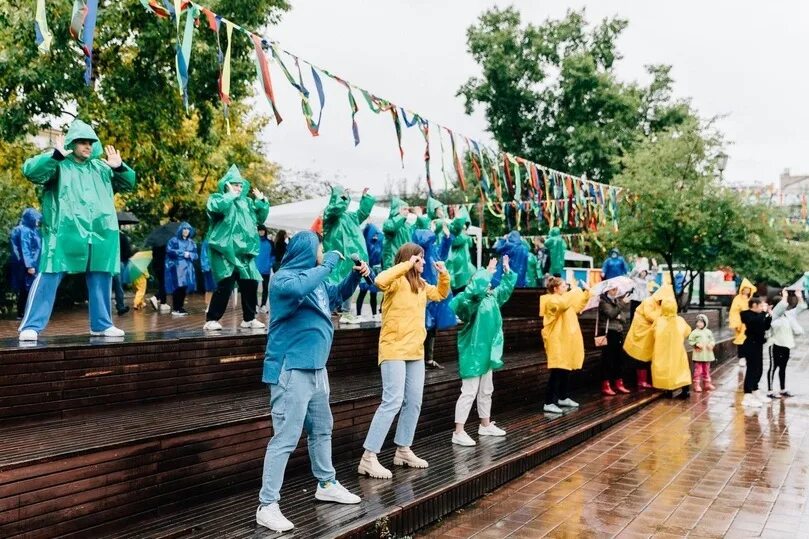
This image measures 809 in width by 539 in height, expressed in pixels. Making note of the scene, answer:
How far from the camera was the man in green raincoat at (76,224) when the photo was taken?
19.6 ft

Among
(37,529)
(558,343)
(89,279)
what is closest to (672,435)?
(558,343)


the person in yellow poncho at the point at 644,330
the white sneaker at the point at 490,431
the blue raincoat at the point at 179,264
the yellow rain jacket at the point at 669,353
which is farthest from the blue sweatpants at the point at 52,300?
the yellow rain jacket at the point at 669,353

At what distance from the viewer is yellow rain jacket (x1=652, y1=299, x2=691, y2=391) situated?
1115cm

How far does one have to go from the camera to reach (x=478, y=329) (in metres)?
7.04

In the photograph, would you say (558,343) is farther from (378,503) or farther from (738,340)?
(738,340)

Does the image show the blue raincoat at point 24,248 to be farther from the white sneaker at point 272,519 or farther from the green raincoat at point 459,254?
the white sneaker at point 272,519

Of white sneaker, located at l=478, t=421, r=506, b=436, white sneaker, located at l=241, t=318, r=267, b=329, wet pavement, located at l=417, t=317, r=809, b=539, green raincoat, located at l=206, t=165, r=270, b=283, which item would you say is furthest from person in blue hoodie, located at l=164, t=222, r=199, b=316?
wet pavement, located at l=417, t=317, r=809, b=539

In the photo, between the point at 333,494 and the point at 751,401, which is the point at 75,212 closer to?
the point at 333,494

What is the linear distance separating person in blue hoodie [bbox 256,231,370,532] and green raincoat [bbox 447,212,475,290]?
19.6ft

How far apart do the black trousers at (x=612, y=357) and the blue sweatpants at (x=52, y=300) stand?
6832 mm

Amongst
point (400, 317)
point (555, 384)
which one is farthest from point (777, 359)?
point (400, 317)

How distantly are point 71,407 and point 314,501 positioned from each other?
1.77 m

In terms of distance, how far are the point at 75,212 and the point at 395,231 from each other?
4.53 m

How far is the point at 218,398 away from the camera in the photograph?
6148 millimetres
